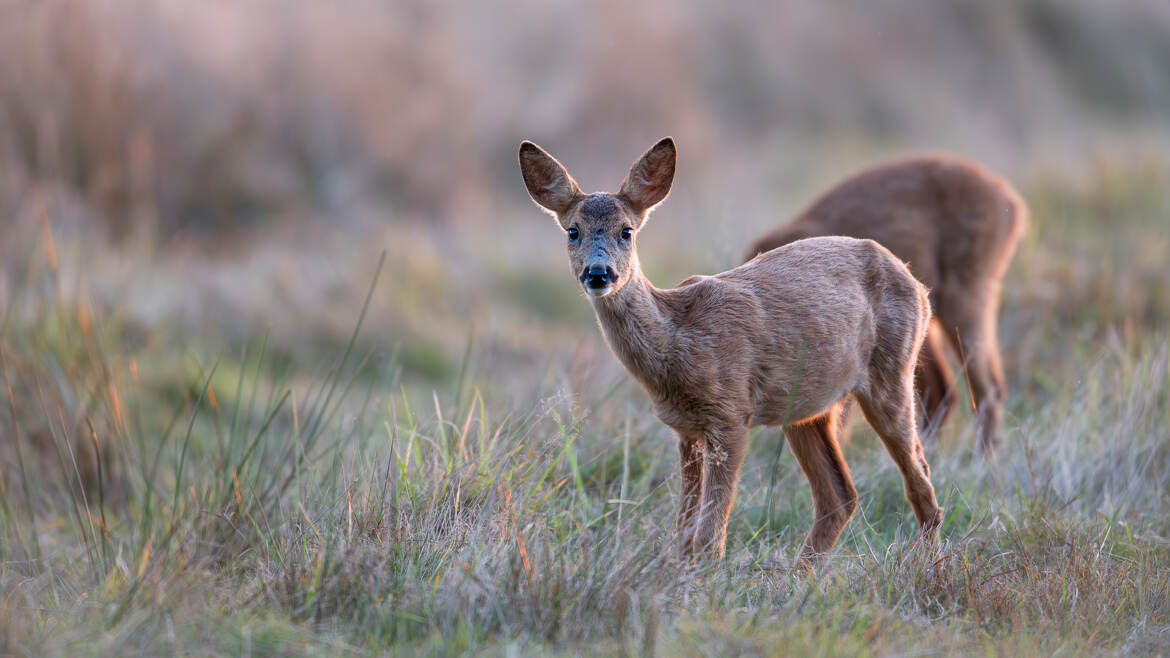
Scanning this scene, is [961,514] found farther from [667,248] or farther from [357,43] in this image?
[357,43]

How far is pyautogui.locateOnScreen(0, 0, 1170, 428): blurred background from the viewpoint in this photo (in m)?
9.83

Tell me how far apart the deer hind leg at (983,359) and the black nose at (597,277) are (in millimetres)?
3525

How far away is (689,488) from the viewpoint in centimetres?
477

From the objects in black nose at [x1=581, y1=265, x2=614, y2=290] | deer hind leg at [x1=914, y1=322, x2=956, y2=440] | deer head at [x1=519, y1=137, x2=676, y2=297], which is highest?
deer head at [x1=519, y1=137, x2=676, y2=297]

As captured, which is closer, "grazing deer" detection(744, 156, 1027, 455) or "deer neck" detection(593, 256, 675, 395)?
"deer neck" detection(593, 256, 675, 395)

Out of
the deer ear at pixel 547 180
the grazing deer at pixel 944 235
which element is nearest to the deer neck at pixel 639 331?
the deer ear at pixel 547 180

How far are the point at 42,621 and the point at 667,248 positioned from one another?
9.51m

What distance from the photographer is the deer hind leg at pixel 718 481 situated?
14.6 ft

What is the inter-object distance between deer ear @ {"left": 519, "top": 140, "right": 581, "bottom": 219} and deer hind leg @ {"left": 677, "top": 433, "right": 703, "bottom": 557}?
1042 mm

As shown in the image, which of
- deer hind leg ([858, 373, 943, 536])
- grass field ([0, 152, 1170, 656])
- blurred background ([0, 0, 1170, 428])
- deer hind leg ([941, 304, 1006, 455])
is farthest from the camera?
blurred background ([0, 0, 1170, 428])

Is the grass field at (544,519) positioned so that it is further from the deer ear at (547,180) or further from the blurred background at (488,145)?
the deer ear at (547,180)

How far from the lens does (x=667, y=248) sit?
42.5ft

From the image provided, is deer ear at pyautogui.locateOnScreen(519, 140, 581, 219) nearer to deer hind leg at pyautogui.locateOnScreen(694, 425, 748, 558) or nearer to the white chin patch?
the white chin patch

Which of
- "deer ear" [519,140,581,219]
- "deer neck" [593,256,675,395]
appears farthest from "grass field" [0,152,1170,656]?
"deer ear" [519,140,581,219]
